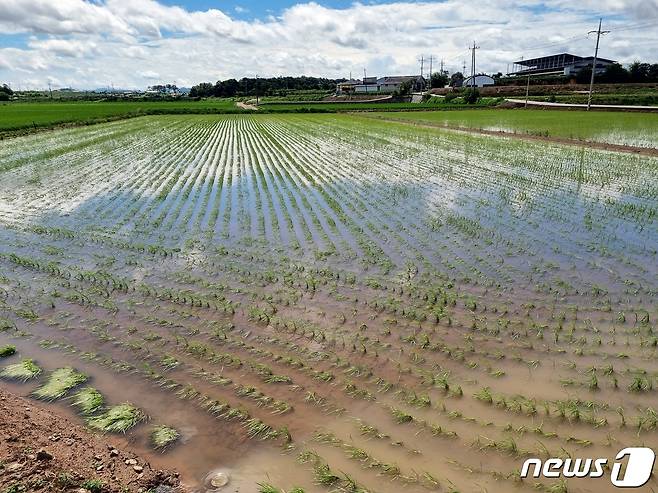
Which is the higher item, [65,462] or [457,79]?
[457,79]

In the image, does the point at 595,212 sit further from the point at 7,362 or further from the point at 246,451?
the point at 7,362

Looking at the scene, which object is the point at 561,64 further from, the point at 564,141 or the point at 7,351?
the point at 7,351

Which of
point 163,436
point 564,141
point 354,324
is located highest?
point 564,141

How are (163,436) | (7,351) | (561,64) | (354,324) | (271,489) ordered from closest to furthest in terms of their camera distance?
(271,489)
(163,436)
(7,351)
(354,324)
(561,64)

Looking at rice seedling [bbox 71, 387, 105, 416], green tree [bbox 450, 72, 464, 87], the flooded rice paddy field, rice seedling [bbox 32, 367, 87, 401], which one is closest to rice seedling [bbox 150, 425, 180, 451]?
the flooded rice paddy field

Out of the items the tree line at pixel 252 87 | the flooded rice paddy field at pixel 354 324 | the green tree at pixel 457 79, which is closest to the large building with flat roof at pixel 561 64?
the green tree at pixel 457 79

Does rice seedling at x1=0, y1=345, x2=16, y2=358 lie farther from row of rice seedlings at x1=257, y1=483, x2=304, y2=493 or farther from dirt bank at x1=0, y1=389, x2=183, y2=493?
row of rice seedlings at x1=257, y1=483, x2=304, y2=493

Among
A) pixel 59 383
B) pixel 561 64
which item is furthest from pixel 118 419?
pixel 561 64
